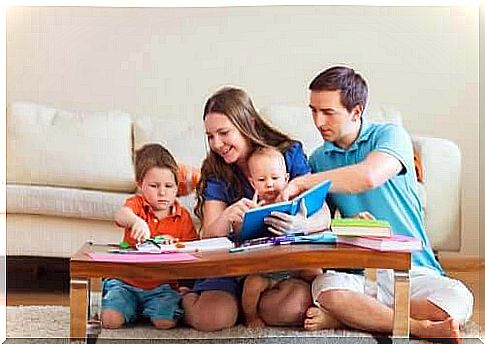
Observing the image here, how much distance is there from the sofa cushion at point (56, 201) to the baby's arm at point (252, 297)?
51cm

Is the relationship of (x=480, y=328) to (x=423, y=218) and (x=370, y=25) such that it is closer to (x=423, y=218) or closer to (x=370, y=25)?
(x=423, y=218)

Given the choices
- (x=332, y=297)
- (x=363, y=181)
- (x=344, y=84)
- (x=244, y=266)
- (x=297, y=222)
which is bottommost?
(x=332, y=297)

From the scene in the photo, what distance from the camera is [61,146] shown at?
349 cm

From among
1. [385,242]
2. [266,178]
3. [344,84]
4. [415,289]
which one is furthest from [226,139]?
[415,289]

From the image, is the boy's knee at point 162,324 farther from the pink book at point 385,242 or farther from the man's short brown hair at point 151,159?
the pink book at point 385,242

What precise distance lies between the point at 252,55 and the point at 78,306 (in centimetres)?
101

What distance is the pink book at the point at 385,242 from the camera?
294 cm

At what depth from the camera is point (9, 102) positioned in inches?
136

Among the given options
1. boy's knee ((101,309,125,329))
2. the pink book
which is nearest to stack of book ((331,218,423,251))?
the pink book

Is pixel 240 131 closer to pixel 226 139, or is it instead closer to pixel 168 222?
pixel 226 139

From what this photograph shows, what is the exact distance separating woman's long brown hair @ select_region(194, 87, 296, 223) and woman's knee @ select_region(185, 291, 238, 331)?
24 cm

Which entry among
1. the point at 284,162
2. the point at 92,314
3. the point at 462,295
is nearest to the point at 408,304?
the point at 462,295

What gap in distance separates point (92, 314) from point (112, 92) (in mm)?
712

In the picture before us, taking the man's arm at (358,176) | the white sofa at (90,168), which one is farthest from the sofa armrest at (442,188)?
the man's arm at (358,176)
